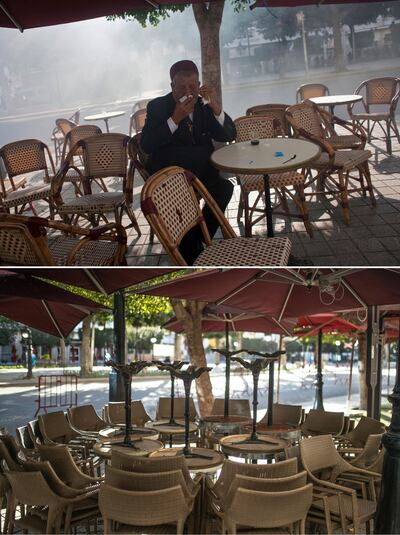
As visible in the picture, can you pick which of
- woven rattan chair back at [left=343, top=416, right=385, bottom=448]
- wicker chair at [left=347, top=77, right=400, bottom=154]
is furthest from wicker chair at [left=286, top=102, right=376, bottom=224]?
woven rattan chair back at [left=343, top=416, right=385, bottom=448]

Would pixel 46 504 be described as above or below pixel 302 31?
below

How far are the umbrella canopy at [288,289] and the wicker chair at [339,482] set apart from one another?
0.92 meters

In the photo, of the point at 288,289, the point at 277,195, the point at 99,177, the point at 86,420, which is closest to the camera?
the point at 277,195

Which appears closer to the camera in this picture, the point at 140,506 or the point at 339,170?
the point at 140,506

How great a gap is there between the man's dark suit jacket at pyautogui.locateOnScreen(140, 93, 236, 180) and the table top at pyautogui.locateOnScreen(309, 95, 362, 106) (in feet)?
2.51

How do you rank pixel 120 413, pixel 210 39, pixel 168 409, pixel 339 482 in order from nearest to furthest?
pixel 210 39 → pixel 339 482 → pixel 120 413 → pixel 168 409

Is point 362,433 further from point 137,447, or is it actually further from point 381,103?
point 381,103

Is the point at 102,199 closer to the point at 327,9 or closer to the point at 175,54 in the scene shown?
the point at 175,54

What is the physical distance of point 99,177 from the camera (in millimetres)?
4062

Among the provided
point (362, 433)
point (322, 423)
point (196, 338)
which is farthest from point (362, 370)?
point (362, 433)

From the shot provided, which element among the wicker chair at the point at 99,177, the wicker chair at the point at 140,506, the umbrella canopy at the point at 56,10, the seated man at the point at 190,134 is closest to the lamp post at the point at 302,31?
the seated man at the point at 190,134

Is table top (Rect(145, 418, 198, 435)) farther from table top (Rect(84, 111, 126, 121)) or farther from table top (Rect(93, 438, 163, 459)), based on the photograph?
table top (Rect(84, 111, 126, 121))

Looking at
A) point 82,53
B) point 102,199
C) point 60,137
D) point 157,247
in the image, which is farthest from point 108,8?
point 157,247

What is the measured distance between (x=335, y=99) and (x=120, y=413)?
→ 3.22m
